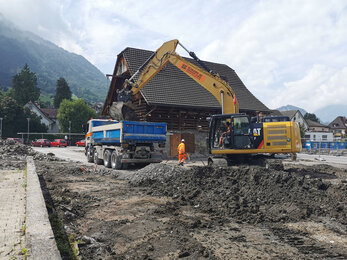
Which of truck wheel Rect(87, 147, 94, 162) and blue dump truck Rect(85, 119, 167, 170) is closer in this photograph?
blue dump truck Rect(85, 119, 167, 170)

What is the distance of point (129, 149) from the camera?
1420 centimetres

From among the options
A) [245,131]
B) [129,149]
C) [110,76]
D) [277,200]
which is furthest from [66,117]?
[277,200]

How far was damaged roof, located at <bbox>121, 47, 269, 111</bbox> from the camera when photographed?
21.2 meters

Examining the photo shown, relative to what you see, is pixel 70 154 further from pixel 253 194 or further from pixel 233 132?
pixel 253 194

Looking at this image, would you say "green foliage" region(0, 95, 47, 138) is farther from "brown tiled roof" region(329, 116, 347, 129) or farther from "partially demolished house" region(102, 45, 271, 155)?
"brown tiled roof" region(329, 116, 347, 129)

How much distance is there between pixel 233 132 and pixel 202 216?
21.7 ft

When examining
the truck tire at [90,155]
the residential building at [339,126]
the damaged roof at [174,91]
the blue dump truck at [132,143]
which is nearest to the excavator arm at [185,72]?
the blue dump truck at [132,143]

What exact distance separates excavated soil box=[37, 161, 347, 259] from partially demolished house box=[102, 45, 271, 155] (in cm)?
1121

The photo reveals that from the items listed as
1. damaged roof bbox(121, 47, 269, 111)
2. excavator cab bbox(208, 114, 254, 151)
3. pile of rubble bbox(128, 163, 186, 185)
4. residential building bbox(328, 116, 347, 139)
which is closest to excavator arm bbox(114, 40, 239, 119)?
excavator cab bbox(208, 114, 254, 151)

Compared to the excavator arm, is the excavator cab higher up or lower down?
lower down

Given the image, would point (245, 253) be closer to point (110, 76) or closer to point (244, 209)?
point (244, 209)

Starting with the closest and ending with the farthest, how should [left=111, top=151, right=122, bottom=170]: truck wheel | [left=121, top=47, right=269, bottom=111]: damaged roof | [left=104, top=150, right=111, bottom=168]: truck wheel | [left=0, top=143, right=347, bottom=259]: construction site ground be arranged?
[left=0, top=143, right=347, bottom=259]: construction site ground → [left=111, top=151, right=122, bottom=170]: truck wheel → [left=104, top=150, right=111, bottom=168]: truck wheel → [left=121, top=47, right=269, bottom=111]: damaged roof

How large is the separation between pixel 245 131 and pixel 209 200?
18.0 ft

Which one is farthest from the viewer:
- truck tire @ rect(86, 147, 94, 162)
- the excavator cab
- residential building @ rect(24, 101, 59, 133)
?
residential building @ rect(24, 101, 59, 133)
